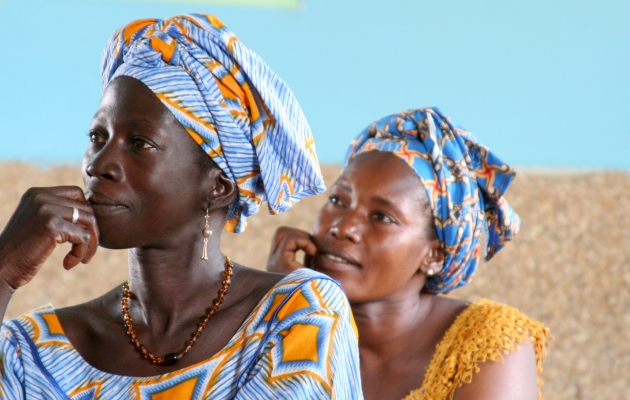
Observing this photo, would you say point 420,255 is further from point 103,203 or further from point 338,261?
point 103,203

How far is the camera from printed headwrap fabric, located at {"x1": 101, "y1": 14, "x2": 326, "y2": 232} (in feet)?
5.78

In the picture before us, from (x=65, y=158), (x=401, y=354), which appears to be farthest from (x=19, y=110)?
(x=401, y=354)

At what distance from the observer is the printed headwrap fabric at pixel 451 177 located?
280cm

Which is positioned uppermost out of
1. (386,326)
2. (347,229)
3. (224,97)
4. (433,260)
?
(224,97)

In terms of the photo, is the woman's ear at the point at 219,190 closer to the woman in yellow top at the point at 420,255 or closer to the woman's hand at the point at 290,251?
the woman in yellow top at the point at 420,255

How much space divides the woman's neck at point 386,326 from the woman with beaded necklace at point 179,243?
38.3 inches

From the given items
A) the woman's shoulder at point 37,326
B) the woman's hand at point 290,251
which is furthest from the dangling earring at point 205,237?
the woman's hand at point 290,251

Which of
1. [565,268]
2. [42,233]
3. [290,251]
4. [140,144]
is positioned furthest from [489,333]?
[565,268]

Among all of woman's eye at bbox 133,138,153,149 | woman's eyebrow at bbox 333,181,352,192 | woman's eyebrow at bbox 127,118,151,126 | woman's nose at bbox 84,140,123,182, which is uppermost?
woman's eyebrow at bbox 127,118,151,126

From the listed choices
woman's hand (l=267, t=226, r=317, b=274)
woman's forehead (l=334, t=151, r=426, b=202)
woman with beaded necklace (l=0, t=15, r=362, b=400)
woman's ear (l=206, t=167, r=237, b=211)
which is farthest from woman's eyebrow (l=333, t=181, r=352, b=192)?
woman's ear (l=206, t=167, r=237, b=211)

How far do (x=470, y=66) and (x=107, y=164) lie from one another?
3.17 metres

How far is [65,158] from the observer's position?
163 inches

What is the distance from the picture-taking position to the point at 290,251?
287 cm

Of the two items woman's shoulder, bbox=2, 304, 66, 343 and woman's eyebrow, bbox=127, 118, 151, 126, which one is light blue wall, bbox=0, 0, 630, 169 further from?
woman's eyebrow, bbox=127, 118, 151, 126
